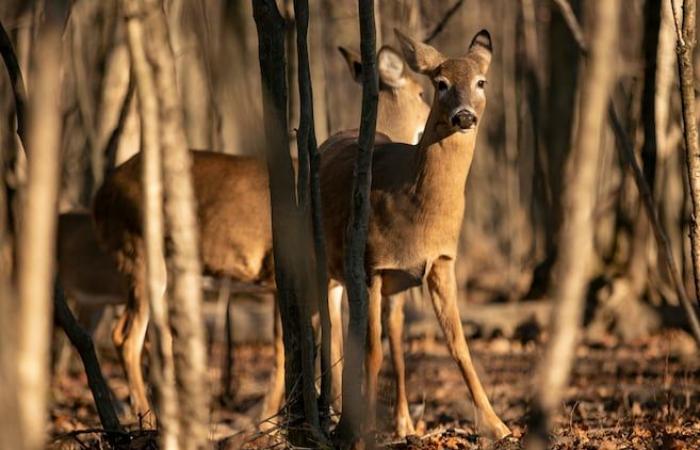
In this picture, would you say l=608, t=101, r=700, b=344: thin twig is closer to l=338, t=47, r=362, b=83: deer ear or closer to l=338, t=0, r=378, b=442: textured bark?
l=338, t=0, r=378, b=442: textured bark

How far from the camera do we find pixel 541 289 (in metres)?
13.3

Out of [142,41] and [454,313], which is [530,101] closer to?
[454,313]

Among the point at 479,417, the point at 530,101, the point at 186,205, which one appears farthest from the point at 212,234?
the point at 530,101

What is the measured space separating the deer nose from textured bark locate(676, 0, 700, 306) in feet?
4.41

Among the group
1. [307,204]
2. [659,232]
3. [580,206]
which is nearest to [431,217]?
[659,232]

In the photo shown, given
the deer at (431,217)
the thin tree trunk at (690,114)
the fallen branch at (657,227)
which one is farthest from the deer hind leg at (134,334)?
the thin tree trunk at (690,114)

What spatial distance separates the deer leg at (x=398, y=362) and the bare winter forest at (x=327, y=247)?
0.02m

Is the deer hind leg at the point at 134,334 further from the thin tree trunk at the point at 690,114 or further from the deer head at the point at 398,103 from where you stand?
the thin tree trunk at the point at 690,114

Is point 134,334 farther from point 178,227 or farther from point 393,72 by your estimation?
point 178,227

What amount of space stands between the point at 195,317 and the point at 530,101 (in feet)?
44.0

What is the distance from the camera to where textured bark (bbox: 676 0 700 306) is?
18.2ft

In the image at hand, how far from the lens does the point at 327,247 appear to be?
760cm

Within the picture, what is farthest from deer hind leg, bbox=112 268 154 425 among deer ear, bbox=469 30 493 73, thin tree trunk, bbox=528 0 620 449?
thin tree trunk, bbox=528 0 620 449

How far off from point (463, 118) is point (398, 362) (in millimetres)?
1639
